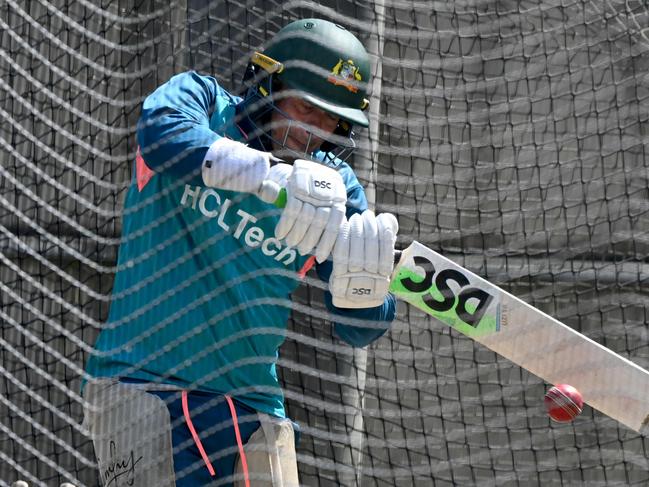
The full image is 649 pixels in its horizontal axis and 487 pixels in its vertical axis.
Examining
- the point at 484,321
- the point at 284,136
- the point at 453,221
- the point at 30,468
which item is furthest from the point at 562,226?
the point at 30,468

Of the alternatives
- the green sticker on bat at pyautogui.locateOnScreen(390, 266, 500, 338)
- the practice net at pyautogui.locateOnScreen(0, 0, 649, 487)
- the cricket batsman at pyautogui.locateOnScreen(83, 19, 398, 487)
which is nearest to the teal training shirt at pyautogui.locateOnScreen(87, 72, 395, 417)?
the cricket batsman at pyautogui.locateOnScreen(83, 19, 398, 487)

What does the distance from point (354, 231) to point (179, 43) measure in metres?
1.65

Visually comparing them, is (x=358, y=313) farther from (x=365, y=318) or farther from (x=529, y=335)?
(x=529, y=335)

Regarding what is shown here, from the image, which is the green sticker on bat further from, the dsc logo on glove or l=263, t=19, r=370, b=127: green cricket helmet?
the dsc logo on glove

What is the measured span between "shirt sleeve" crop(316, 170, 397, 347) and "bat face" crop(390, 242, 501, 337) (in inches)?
2.2

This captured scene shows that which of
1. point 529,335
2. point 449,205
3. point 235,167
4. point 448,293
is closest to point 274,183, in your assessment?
point 235,167

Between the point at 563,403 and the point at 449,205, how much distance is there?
1372 mm

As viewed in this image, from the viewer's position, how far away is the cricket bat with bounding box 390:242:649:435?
9.29 feet

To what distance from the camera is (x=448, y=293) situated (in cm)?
287

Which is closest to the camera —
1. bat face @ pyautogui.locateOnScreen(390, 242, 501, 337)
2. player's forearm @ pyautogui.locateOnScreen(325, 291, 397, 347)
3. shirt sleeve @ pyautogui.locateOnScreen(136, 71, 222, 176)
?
shirt sleeve @ pyautogui.locateOnScreen(136, 71, 222, 176)

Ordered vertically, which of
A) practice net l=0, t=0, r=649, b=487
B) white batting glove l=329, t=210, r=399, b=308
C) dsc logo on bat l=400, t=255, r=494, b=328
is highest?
white batting glove l=329, t=210, r=399, b=308

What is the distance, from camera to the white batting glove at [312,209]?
229cm

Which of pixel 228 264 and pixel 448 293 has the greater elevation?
pixel 228 264

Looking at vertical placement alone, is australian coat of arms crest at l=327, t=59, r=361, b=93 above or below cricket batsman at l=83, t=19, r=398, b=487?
above
